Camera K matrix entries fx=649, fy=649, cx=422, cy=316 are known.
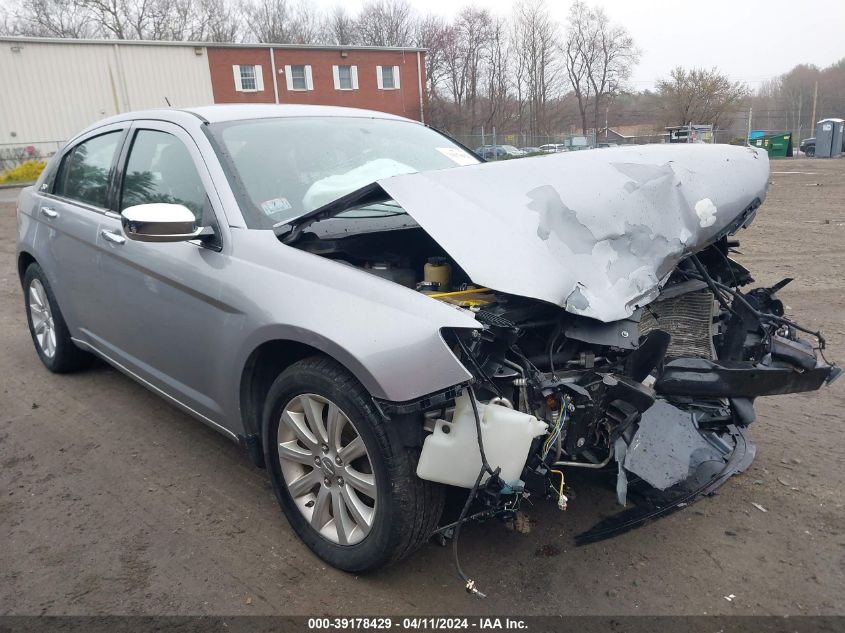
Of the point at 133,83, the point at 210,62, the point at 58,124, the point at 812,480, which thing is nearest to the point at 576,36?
the point at 210,62

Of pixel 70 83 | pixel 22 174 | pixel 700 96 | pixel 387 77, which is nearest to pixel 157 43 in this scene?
pixel 70 83

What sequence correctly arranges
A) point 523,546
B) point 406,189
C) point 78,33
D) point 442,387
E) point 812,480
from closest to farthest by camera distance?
point 442,387 < point 406,189 < point 523,546 < point 812,480 < point 78,33

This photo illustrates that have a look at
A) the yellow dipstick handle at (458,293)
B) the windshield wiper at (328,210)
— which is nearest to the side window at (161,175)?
the windshield wiper at (328,210)

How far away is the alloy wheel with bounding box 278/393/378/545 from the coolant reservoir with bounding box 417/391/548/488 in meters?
0.26

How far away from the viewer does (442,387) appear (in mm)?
2102

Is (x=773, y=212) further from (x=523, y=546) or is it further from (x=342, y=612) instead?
(x=342, y=612)

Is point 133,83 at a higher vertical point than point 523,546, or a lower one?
higher

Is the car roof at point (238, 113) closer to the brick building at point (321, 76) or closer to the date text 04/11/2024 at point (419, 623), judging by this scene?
the date text 04/11/2024 at point (419, 623)

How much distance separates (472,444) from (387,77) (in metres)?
41.5

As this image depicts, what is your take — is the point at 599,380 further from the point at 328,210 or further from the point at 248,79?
the point at 248,79

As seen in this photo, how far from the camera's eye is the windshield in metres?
2.93

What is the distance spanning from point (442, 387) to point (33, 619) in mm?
1712

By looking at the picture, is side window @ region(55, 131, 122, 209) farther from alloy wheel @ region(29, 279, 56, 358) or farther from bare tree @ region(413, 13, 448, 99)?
bare tree @ region(413, 13, 448, 99)

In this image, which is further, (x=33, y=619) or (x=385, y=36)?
(x=385, y=36)
